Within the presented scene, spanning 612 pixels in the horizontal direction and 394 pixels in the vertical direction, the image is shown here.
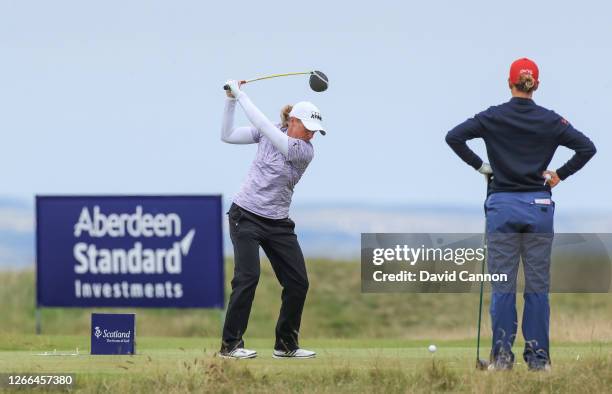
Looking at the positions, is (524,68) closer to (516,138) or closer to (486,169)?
(516,138)

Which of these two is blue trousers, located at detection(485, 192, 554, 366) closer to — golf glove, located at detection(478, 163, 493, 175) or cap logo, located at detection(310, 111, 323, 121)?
golf glove, located at detection(478, 163, 493, 175)

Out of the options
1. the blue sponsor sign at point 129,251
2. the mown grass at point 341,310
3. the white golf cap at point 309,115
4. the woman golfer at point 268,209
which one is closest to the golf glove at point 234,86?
the woman golfer at point 268,209

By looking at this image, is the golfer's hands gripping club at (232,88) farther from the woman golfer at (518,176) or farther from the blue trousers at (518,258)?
the blue trousers at (518,258)

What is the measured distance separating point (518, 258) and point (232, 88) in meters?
2.45

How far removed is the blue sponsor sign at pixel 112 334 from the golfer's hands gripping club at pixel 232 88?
6.65 feet

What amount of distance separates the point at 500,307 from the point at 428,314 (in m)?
15.5

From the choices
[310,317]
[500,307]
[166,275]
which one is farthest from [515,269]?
[310,317]

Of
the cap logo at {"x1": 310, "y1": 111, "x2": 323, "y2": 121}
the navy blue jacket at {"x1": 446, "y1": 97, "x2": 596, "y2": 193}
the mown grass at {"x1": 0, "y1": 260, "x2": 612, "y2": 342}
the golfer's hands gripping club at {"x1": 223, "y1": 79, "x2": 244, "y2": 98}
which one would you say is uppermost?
the golfer's hands gripping club at {"x1": 223, "y1": 79, "x2": 244, "y2": 98}

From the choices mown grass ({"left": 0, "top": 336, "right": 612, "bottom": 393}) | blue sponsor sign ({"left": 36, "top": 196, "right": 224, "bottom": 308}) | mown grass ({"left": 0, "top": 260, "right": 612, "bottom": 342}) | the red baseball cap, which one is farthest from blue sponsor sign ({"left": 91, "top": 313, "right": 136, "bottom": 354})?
mown grass ({"left": 0, "top": 260, "right": 612, "bottom": 342})

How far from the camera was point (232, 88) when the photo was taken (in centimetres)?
1023

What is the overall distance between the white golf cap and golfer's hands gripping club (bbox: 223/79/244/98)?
46cm

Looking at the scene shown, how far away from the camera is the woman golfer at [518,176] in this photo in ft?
31.4

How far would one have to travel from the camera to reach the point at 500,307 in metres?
9.72

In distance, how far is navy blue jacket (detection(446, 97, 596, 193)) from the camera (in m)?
9.55
